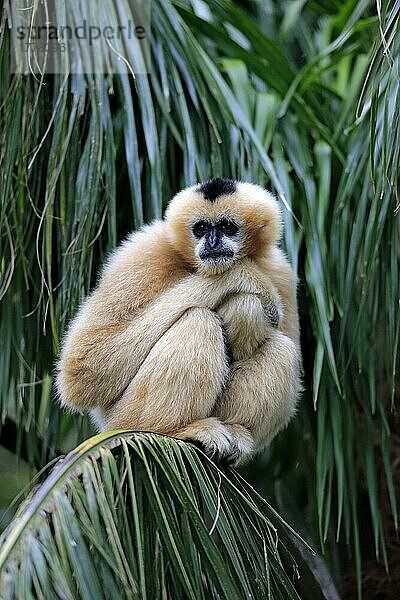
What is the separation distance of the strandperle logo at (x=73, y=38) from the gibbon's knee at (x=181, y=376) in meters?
1.41

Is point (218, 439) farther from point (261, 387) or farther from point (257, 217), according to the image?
point (257, 217)

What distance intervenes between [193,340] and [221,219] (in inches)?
28.1

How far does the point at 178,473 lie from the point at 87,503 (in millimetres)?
382

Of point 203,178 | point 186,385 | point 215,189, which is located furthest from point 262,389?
point 203,178

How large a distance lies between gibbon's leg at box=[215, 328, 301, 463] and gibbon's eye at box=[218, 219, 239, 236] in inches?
20.2

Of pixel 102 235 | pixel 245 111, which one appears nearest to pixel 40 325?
pixel 102 235

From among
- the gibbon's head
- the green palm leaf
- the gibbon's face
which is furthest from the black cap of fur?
the green palm leaf

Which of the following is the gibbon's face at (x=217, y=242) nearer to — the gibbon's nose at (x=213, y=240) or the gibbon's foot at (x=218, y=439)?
the gibbon's nose at (x=213, y=240)

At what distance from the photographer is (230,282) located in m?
3.69

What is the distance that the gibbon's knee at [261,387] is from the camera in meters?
3.61

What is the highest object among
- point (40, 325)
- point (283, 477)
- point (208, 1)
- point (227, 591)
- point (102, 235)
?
point (208, 1)

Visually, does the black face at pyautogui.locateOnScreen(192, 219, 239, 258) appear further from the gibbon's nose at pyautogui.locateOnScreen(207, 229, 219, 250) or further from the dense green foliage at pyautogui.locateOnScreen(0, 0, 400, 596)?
the dense green foliage at pyautogui.locateOnScreen(0, 0, 400, 596)

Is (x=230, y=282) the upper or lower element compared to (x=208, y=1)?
lower

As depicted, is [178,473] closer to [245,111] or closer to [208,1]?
[245,111]
